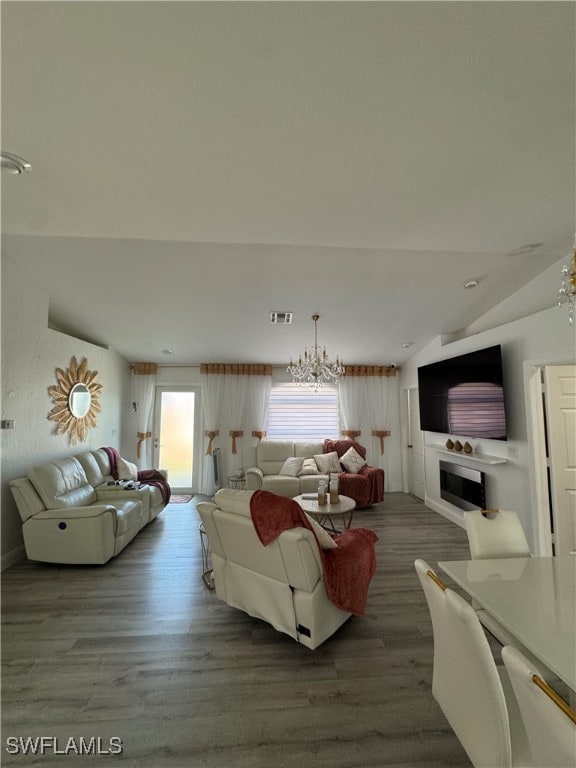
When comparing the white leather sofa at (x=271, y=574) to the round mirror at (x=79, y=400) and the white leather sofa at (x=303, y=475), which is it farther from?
the round mirror at (x=79, y=400)

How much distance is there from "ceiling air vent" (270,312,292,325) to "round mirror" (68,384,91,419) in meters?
2.84

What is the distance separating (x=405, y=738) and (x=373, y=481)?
3845 millimetres

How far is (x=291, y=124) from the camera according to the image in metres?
1.37

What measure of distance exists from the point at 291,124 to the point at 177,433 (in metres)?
5.87

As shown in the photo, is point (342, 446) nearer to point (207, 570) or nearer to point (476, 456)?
point (476, 456)

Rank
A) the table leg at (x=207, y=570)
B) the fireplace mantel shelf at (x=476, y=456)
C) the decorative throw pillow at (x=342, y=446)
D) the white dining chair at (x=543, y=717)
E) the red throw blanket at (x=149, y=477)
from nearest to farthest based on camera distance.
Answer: the white dining chair at (x=543, y=717), the table leg at (x=207, y=570), the fireplace mantel shelf at (x=476, y=456), the red throw blanket at (x=149, y=477), the decorative throw pillow at (x=342, y=446)

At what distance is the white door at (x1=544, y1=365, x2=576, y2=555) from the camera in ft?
10.4

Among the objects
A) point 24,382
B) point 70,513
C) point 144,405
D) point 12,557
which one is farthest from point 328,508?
point 144,405

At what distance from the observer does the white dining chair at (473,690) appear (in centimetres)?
103

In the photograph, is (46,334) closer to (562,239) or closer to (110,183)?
(110,183)

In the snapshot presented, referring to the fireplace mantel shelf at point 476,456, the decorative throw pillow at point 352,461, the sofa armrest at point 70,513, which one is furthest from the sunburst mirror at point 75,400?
the fireplace mantel shelf at point 476,456

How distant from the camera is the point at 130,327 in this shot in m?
4.82

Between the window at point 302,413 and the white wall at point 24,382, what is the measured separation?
136 inches

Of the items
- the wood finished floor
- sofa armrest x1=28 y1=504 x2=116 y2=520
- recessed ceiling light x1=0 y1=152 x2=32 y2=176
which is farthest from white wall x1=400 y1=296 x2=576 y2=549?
sofa armrest x1=28 y1=504 x2=116 y2=520
